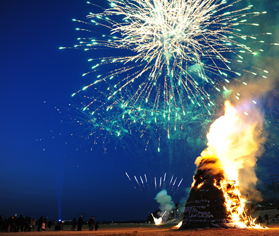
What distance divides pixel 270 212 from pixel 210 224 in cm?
3526

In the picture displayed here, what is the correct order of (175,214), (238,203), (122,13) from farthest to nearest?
(175,214), (238,203), (122,13)

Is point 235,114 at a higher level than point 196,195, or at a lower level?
higher

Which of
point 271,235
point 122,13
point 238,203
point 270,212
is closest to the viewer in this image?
point 271,235

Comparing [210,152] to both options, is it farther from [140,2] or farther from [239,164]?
[140,2]

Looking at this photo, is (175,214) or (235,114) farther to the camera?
(175,214)

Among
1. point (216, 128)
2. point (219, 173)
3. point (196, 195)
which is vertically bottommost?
point (196, 195)

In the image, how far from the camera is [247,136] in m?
27.0

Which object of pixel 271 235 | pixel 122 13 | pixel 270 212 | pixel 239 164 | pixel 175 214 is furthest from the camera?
pixel 175 214

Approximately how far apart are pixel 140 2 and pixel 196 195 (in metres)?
18.4

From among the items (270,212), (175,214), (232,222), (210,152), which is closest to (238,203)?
(232,222)

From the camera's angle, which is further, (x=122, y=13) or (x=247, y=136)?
(x=247, y=136)

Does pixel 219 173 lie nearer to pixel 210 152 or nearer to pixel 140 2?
pixel 210 152

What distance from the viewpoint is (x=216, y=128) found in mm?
27906

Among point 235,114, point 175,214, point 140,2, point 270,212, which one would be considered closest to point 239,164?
point 235,114
